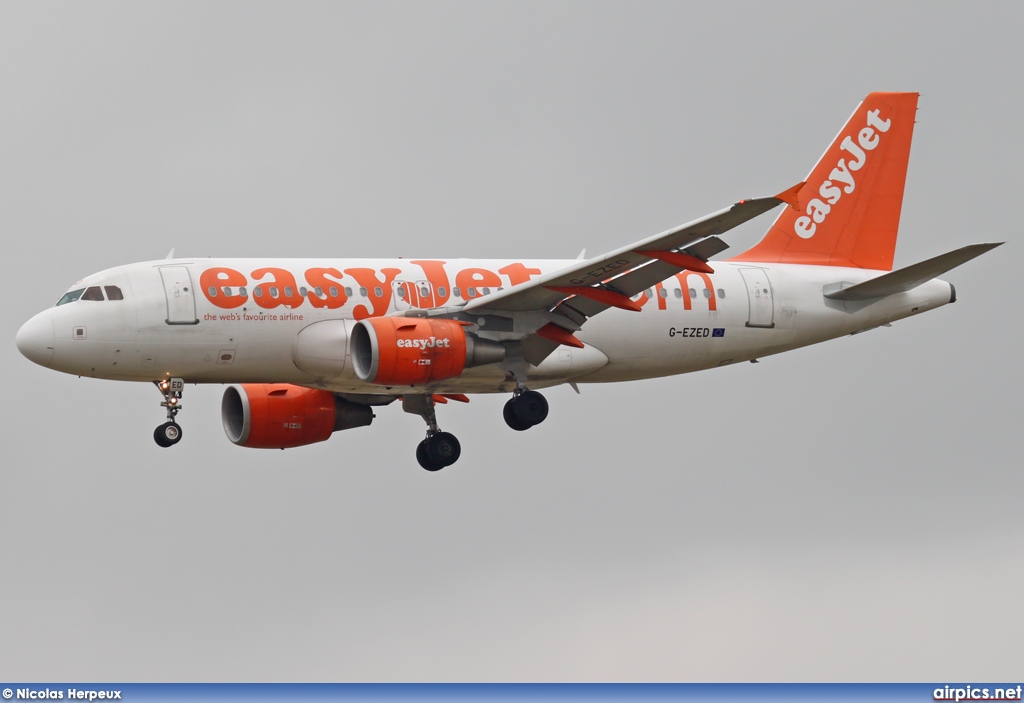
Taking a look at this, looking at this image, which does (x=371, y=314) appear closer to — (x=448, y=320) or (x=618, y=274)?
(x=448, y=320)

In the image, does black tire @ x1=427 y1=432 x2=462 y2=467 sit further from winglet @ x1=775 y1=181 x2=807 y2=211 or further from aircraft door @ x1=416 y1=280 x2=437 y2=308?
winglet @ x1=775 y1=181 x2=807 y2=211

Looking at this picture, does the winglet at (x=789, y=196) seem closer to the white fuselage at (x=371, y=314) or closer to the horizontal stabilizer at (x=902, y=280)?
the horizontal stabilizer at (x=902, y=280)

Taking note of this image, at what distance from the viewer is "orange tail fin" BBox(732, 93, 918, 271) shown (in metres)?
51.8

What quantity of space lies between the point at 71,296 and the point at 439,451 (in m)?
11.1

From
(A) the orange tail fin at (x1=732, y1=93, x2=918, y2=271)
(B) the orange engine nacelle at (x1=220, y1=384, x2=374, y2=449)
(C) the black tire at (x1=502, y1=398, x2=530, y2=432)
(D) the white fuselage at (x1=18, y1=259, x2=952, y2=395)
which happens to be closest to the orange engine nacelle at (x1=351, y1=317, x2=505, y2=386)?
(D) the white fuselage at (x1=18, y1=259, x2=952, y2=395)

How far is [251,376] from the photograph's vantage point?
45688mm

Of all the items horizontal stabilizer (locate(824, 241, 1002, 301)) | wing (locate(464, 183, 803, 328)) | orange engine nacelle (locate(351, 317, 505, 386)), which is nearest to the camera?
wing (locate(464, 183, 803, 328))

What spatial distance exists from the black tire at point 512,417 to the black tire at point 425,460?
185 inches

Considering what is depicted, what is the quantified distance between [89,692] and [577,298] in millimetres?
15063

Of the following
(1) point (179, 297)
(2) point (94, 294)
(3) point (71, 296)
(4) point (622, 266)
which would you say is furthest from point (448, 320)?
(3) point (71, 296)

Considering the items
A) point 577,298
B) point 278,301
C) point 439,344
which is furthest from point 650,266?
point 278,301

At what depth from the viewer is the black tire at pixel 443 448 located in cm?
5041

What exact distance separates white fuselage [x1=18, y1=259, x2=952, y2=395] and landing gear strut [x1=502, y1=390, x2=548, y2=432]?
71cm

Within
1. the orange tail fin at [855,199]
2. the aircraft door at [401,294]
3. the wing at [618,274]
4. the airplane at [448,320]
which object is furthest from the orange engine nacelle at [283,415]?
the orange tail fin at [855,199]
